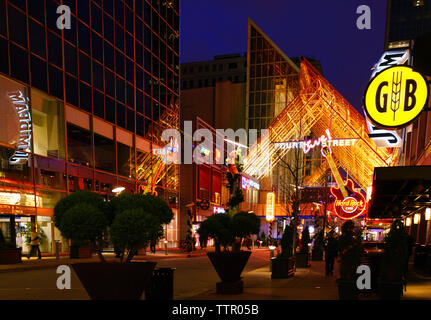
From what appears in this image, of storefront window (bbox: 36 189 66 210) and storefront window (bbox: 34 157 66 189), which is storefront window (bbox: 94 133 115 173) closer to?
storefront window (bbox: 34 157 66 189)

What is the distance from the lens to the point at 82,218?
6.41 m

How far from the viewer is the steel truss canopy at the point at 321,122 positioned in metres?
32.3

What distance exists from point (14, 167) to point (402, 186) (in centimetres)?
1902

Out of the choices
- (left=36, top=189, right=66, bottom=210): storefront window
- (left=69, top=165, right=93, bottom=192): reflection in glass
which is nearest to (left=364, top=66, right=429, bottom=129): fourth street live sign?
(left=36, top=189, right=66, bottom=210): storefront window

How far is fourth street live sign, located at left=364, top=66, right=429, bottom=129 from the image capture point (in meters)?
10.4

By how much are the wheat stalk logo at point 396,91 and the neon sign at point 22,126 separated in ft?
62.5

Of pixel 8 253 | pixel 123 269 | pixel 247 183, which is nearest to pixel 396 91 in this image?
pixel 123 269

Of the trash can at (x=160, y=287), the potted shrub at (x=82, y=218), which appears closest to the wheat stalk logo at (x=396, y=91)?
Answer: the trash can at (x=160, y=287)
